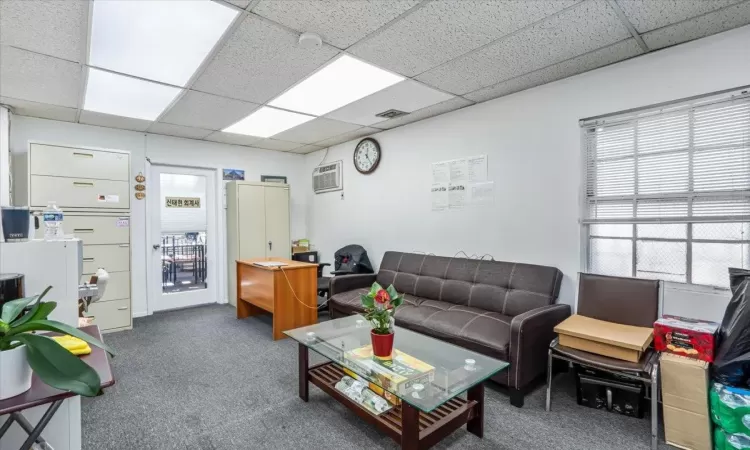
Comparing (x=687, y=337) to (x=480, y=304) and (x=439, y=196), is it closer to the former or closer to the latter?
(x=480, y=304)

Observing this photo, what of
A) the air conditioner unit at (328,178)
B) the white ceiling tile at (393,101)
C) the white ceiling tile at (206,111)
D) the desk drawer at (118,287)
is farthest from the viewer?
the air conditioner unit at (328,178)

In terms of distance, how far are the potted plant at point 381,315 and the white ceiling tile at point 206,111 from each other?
2.46m

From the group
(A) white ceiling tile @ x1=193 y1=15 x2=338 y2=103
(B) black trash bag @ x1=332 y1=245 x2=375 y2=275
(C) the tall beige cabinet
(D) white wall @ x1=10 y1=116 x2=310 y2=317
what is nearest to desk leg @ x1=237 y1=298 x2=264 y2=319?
(C) the tall beige cabinet

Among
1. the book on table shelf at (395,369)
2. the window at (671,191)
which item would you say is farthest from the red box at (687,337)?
the book on table shelf at (395,369)

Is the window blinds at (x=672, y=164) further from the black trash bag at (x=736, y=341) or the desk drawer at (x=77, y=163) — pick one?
the desk drawer at (x=77, y=163)

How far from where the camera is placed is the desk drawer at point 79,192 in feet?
11.8

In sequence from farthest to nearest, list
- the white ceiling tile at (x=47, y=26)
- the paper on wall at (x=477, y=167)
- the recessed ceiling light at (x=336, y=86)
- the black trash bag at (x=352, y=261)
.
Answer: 1. the black trash bag at (x=352, y=261)
2. the paper on wall at (x=477, y=167)
3. the recessed ceiling light at (x=336, y=86)
4. the white ceiling tile at (x=47, y=26)

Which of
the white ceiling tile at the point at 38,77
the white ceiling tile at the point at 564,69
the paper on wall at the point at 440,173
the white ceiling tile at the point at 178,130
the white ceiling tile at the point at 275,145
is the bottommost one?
the paper on wall at the point at 440,173

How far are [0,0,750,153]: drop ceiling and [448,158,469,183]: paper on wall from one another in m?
0.58

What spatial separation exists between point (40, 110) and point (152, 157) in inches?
46.9

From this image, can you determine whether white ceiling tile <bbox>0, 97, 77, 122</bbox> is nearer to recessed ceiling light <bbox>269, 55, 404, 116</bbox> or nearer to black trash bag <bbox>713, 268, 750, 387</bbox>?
recessed ceiling light <bbox>269, 55, 404, 116</bbox>

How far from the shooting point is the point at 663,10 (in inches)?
77.0

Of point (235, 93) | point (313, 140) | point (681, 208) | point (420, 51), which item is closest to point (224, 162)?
point (313, 140)

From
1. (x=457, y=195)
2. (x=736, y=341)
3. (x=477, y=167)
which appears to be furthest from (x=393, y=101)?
(x=736, y=341)
